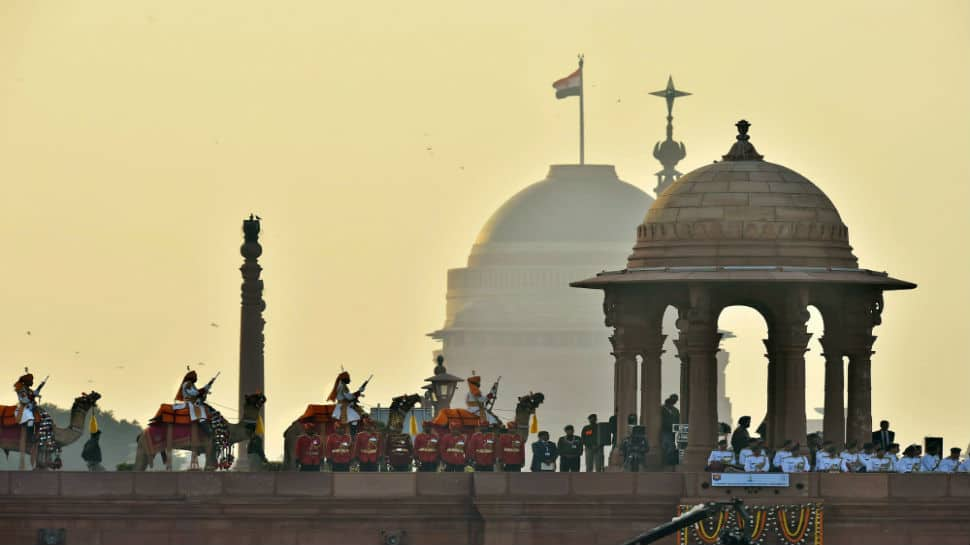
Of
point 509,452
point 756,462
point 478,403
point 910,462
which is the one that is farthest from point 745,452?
point 478,403

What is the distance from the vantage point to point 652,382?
69.7 m

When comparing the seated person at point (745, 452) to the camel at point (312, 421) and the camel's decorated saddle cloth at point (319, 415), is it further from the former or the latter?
the camel's decorated saddle cloth at point (319, 415)

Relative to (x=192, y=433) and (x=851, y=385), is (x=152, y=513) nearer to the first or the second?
(x=192, y=433)

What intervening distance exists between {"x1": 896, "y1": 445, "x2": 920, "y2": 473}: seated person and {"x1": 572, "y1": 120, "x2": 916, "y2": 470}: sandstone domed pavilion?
2.13 metres

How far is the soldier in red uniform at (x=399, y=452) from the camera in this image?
213 feet

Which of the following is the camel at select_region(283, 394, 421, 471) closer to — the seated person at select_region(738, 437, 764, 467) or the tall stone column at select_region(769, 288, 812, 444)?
the seated person at select_region(738, 437, 764, 467)

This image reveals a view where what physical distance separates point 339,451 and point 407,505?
1.76 metres

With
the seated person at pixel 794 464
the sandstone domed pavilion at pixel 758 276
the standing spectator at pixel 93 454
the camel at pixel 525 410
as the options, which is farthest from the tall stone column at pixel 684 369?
the standing spectator at pixel 93 454

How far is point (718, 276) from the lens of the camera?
66.8 metres

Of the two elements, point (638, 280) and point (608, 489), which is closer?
point (608, 489)

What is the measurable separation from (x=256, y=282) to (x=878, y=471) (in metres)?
21.8

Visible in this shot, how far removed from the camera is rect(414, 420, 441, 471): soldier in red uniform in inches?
2542

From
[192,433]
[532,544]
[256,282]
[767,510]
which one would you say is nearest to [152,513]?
[192,433]

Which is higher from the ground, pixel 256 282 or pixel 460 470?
pixel 256 282
